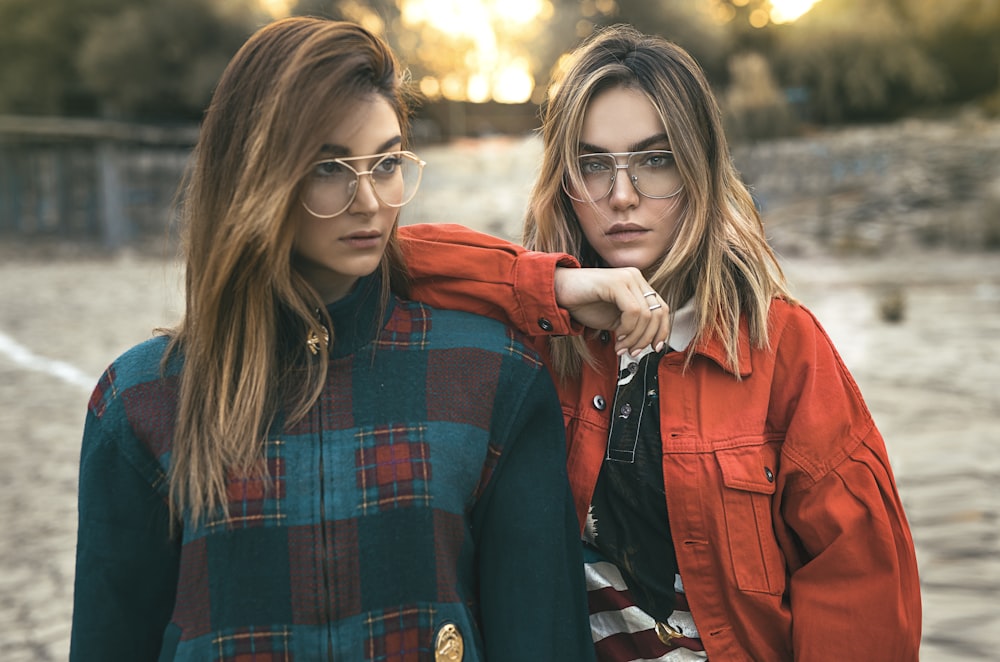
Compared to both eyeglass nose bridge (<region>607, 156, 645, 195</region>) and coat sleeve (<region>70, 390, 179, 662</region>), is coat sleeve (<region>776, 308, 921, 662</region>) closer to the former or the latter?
eyeglass nose bridge (<region>607, 156, 645, 195</region>)

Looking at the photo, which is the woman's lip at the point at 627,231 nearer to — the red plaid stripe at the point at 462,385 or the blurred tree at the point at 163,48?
the red plaid stripe at the point at 462,385

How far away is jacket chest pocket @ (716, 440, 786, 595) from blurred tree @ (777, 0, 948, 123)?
20980 mm

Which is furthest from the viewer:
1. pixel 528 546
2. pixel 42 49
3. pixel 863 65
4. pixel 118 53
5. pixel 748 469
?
pixel 42 49

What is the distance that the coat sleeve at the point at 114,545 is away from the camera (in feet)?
5.16

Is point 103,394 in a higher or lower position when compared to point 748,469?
higher

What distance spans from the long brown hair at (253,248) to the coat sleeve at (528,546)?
36cm

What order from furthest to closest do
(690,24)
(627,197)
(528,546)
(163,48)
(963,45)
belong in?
(690,24) < (163,48) < (963,45) < (627,197) < (528,546)

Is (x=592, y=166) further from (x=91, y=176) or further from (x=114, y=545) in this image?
(x=91, y=176)

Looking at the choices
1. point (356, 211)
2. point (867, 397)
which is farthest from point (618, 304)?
point (867, 397)

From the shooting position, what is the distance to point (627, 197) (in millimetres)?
1943

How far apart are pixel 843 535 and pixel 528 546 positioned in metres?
0.57

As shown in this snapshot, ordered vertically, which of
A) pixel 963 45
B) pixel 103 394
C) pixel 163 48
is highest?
pixel 163 48

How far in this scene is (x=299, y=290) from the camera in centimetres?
165

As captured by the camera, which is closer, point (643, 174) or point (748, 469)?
point (748, 469)
